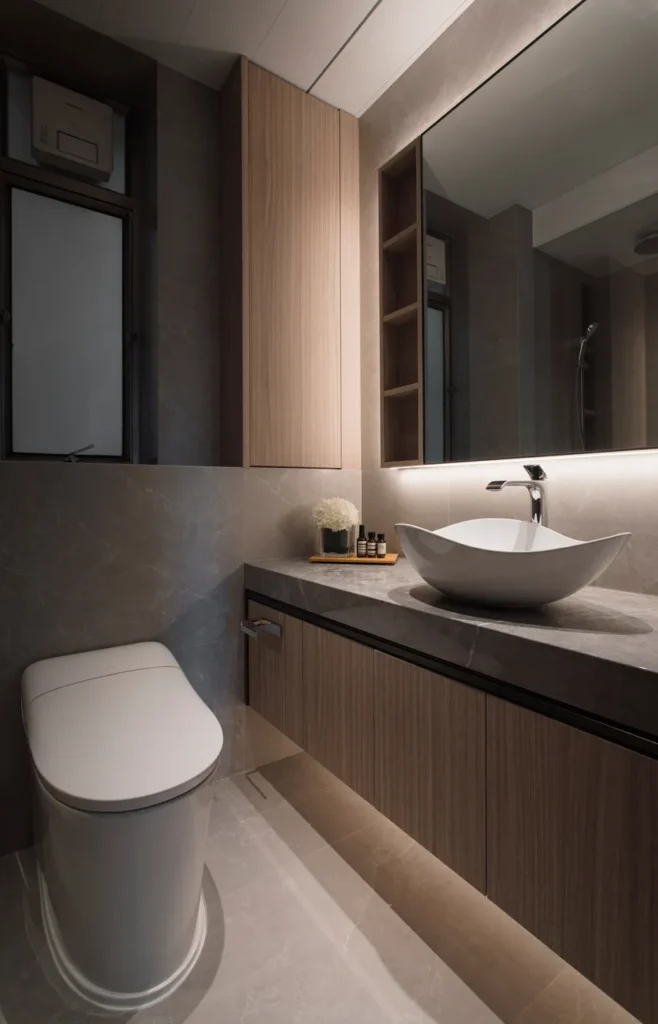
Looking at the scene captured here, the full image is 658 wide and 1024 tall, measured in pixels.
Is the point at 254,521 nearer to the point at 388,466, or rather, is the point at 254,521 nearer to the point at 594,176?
the point at 388,466

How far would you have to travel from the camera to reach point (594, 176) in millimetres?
1303

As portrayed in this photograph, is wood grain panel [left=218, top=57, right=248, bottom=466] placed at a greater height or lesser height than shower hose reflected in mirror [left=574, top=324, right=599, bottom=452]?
greater

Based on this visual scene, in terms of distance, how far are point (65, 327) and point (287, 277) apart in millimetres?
867

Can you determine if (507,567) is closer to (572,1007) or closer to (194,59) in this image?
(572,1007)

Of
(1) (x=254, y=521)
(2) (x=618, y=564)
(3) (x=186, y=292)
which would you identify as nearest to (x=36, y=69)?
(3) (x=186, y=292)

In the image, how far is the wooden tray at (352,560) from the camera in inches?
67.5

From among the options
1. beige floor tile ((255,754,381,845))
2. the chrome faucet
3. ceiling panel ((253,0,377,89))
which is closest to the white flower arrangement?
the chrome faucet

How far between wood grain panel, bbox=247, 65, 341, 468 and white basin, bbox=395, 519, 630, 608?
0.88m

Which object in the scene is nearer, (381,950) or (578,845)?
(578,845)

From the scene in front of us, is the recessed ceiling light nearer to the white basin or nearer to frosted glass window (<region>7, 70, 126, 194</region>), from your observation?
the white basin

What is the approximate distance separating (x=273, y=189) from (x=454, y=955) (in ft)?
7.53

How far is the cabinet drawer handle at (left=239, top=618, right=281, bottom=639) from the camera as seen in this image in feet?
5.34

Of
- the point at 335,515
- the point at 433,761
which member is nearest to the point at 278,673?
the point at 335,515

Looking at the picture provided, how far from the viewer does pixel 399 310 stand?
186 cm
